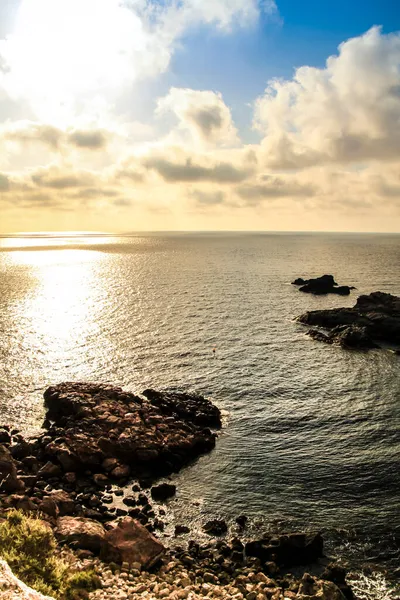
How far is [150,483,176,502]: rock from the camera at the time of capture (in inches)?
1117

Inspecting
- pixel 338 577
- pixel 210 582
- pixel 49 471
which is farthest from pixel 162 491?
pixel 338 577

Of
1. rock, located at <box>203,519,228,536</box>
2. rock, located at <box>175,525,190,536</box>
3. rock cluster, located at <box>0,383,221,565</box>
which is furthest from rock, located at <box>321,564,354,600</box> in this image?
rock cluster, located at <box>0,383,221,565</box>

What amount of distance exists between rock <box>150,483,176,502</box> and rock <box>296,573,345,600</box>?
10197 millimetres

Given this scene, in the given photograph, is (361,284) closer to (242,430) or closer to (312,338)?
(312,338)

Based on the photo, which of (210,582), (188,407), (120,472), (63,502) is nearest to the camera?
(210,582)

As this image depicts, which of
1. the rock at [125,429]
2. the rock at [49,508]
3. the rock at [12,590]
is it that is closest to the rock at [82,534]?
the rock at [49,508]

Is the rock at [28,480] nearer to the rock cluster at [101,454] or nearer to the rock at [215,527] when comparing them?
the rock cluster at [101,454]

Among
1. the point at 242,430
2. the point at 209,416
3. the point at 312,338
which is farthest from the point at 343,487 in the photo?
the point at 312,338

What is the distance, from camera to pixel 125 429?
34656 millimetres

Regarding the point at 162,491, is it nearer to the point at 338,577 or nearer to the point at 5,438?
the point at 338,577

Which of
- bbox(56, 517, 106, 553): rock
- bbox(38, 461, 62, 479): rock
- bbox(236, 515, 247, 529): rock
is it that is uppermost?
bbox(56, 517, 106, 553): rock

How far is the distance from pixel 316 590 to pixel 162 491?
11403mm

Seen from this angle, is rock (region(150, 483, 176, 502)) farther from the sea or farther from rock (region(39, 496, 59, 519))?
rock (region(39, 496, 59, 519))

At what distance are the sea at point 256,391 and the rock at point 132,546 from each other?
404cm
